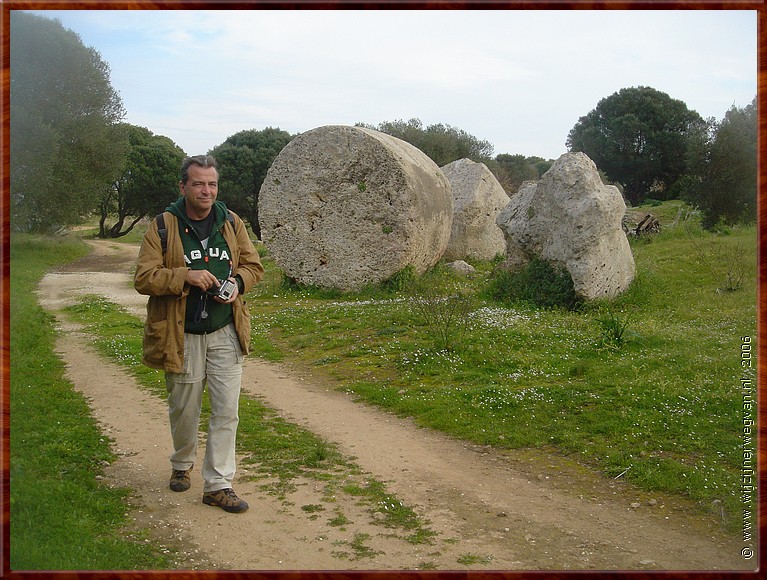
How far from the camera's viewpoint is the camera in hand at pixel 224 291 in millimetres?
5312

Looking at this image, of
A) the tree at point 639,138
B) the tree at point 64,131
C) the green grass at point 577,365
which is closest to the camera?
the green grass at point 577,365

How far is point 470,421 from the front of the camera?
7.52 meters

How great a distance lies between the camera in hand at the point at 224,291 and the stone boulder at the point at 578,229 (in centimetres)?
804

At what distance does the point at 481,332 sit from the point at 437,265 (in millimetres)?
6354

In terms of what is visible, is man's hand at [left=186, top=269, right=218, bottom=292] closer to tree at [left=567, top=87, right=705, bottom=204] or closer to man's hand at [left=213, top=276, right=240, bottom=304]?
man's hand at [left=213, top=276, right=240, bottom=304]

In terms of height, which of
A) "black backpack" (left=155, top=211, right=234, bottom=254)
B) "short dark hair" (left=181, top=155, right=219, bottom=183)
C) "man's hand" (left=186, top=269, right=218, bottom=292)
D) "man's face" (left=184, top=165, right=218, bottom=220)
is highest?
"short dark hair" (left=181, top=155, right=219, bottom=183)

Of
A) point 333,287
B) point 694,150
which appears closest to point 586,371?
point 333,287

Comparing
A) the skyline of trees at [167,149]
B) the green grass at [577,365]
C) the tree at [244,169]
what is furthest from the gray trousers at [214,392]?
the tree at [244,169]

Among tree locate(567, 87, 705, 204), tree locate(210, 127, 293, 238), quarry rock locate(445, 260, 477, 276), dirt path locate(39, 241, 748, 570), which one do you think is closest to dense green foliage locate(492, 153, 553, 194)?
tree locate(567, 87, 705, 204)

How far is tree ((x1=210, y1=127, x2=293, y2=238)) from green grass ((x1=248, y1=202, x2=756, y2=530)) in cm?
1683

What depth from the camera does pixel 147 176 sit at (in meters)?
28.9

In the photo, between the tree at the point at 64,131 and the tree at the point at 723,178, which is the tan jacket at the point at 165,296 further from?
the tree at the point at 723,178

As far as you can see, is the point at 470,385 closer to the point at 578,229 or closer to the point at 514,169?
the point at 578,229

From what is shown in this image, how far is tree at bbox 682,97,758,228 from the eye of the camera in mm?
17250
